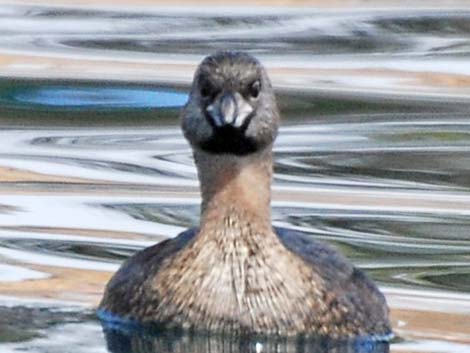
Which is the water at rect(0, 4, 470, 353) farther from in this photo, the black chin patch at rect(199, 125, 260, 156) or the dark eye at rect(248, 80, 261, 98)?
the dark eye at rect(248, 80, 261, 98)

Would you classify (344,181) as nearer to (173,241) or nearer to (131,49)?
(173,241)

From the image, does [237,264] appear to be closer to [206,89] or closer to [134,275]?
[134,275]

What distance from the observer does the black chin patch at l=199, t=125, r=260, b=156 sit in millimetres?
10484

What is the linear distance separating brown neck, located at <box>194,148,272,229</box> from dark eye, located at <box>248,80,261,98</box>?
272 millimetres

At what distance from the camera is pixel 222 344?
1030 cm

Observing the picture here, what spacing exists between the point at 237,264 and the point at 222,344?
0.49 meters

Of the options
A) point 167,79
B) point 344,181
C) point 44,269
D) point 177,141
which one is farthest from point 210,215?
point 167,79

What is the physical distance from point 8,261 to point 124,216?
1.27m

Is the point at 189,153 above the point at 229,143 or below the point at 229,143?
below

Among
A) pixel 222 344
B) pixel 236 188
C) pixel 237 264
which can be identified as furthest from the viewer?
pixel 236 188

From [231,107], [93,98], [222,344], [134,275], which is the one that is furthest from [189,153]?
[222,344]

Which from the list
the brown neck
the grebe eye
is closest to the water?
the brown neck

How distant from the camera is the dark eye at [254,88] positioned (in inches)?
416

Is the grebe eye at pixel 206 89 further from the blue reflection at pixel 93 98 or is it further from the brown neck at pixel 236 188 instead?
the blue reflection at pixel 93 98
